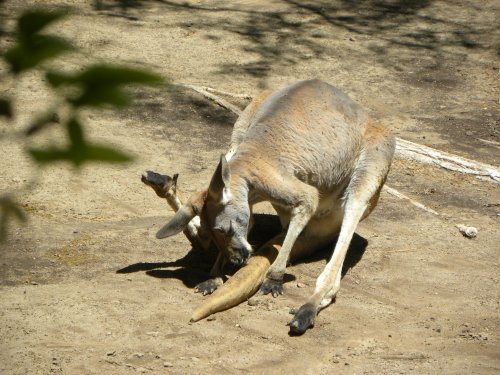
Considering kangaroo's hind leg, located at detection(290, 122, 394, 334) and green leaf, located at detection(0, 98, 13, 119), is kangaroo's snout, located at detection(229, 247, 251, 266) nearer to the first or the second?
kangaroo's hind leg, located at detection(290, 122, 394, 334)

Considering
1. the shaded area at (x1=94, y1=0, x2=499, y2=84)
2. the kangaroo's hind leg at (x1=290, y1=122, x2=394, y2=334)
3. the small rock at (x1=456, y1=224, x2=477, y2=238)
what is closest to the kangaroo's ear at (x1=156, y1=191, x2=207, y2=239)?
the kangaroo's hind leg at (x1=290, y1=122, x2=394, y2=334)

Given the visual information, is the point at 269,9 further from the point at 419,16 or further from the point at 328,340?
the point at 328,340

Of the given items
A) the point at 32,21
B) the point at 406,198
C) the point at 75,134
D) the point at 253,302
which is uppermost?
the point at 32,21

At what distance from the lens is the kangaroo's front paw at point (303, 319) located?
4621 millimetres

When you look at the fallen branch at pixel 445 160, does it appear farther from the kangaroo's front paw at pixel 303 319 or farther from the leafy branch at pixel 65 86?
the leafy branch at pixel 65 86

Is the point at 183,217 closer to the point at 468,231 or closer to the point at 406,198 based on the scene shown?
the point at 468,231

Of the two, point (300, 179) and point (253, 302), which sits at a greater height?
point (300, 179)

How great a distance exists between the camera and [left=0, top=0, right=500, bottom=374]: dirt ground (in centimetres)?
434

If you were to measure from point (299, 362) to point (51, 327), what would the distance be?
1319mm

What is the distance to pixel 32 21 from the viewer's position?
2.98 feet

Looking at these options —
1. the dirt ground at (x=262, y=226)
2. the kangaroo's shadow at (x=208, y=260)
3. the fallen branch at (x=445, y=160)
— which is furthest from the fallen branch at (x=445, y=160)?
the kangaroo's shadow at (x=208, y=260)

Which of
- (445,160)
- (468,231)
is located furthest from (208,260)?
(445,160)

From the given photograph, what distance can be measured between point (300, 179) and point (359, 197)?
0.44m

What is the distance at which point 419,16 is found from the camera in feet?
38.8
